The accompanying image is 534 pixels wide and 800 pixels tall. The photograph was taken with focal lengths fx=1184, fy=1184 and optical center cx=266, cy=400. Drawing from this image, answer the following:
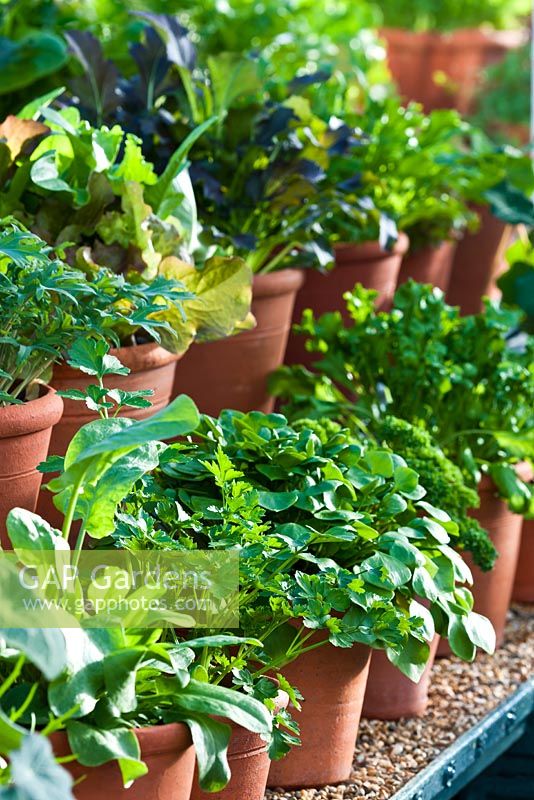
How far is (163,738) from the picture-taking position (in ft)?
3.48

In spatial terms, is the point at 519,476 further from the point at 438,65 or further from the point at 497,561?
the point at 438,65

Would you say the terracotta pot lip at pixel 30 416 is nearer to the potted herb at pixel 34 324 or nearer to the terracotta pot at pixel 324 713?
the potted herb at pixel 34 324

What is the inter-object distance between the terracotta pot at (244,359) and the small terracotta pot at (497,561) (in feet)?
1.33

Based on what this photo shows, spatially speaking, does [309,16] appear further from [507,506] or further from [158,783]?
[158,783]

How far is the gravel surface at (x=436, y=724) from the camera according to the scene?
1430mm

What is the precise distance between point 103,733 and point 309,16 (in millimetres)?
2050

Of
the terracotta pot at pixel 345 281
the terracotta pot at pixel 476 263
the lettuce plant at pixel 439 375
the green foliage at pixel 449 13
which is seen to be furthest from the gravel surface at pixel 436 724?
the green foliage at pixel 449 13

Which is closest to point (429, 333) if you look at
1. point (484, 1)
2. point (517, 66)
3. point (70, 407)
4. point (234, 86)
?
point (234, 86)

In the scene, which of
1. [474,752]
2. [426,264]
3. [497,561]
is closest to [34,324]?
[474,752]

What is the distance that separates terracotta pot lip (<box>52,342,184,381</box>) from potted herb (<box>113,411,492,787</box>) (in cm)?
10

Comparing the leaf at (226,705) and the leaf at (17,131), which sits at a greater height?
the leaf at (17,131)

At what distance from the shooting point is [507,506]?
6.06 feet

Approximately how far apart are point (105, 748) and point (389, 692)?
2.24 ft

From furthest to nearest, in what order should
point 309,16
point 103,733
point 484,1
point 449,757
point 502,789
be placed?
point 484,1, point 309,16, point 502,789, point 449,757, point 103,733
